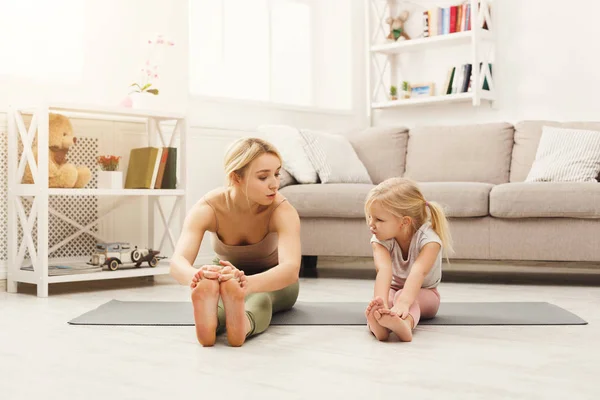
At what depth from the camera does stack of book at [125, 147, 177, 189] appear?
3639 millimetres

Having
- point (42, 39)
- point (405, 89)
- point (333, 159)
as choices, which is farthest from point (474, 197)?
point (42, 39)

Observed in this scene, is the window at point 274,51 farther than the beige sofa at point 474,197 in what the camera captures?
Yes

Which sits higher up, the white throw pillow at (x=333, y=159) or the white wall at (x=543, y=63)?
Answer: the white wall at (x=543, y=63)

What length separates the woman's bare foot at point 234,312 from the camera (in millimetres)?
1874

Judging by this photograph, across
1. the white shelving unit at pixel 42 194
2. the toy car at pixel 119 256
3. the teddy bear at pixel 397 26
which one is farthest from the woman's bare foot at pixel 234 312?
the teddy bear at pixel 397 26

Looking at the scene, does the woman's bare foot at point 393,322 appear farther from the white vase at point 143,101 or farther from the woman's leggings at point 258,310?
the white vase at point 143,101

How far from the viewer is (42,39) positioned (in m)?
3.81

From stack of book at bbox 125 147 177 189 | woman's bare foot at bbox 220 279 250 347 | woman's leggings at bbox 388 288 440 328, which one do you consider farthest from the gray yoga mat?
stack of book at bbox 125 147 177 189

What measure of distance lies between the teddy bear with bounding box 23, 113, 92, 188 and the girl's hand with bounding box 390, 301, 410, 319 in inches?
71.4

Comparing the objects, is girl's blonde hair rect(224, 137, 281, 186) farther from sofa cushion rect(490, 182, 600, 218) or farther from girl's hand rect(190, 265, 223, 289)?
sofa cushion rect(490, 182, 600, 218)

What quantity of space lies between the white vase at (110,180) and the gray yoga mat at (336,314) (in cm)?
80

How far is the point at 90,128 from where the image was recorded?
3.79 meters

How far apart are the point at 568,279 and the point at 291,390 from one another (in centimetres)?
267

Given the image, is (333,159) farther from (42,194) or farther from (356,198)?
(42,194)
